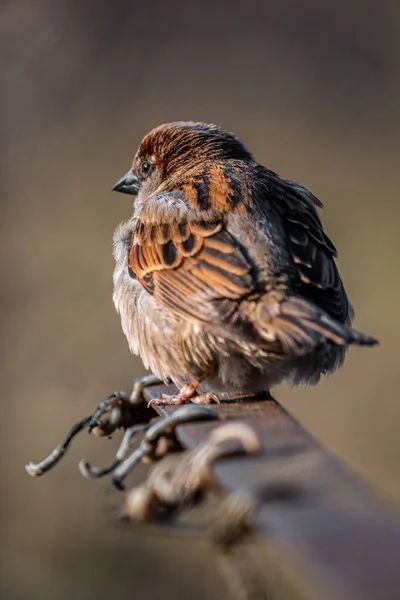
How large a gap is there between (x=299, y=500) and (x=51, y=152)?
764cm

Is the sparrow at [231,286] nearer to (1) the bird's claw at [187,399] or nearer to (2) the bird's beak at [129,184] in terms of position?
(1) the bird's claw at [187,399]

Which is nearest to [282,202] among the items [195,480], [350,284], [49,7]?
[195,480]

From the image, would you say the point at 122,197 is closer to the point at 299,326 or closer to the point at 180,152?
the point at 180,152

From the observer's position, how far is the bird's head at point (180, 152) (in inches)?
172

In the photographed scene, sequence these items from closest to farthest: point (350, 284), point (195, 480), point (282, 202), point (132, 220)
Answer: point (195, 480) < point (282, 202) < point (132, 220) < point (350, 284)

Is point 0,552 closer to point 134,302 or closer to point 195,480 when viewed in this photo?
point 134,302

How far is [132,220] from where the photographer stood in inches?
167

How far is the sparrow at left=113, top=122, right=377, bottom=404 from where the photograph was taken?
3.19m

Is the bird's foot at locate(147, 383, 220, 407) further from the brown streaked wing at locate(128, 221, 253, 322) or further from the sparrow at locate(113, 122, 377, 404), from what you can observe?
the brown streaked wing at locate(128, 221, 253, 322)

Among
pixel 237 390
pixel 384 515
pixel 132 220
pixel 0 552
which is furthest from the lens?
pixel 0 552

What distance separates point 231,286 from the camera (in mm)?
3268

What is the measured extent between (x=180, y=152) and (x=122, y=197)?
4391 mm

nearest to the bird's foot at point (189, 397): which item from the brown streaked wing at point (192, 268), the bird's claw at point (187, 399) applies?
the bird's claw at point (187, 399)

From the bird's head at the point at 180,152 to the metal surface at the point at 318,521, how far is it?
8.28 ft
